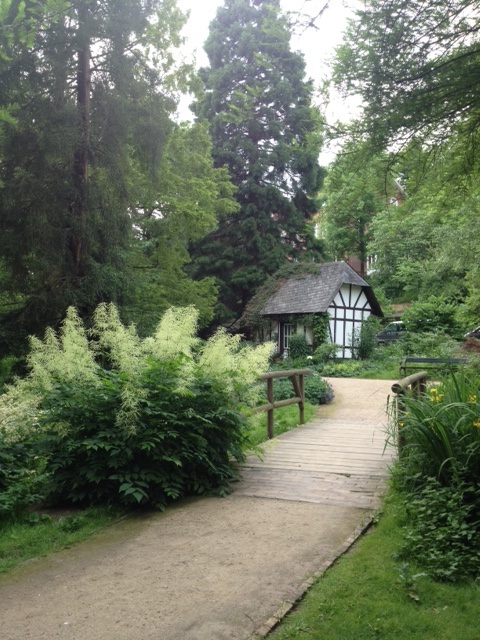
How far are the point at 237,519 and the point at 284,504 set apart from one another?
66cm

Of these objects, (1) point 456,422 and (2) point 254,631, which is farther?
(1) point 456,422

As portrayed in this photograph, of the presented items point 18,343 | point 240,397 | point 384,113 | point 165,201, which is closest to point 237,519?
point 240,397

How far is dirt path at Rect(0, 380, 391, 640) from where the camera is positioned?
362cm

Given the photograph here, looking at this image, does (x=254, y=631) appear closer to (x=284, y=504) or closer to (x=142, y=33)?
(x=284, y=504)

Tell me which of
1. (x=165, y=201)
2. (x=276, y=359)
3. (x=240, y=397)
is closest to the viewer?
(x=240, y=397)

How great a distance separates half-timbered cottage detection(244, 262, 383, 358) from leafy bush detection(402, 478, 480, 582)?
836 inches

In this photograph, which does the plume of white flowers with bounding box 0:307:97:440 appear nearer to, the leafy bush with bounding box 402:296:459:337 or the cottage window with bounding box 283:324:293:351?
the leafy bush with bounding box 402:296:459:337

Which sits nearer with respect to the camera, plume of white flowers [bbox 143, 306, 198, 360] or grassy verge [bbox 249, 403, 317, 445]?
plume of white flowers [bbox 143, 306, 198, 360]

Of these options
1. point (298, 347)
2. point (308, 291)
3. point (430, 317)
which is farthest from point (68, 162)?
point (430, 317)

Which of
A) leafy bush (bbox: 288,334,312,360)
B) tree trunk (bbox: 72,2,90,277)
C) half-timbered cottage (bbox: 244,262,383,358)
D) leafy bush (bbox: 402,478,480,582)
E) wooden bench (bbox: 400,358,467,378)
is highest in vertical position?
tree trunk (bbox: 72,2,90,277)

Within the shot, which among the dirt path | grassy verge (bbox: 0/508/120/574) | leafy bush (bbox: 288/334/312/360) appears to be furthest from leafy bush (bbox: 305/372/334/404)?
leafy bush (bbox: 288/334/312/360)

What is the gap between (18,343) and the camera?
48.4ft

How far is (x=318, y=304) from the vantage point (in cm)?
2681

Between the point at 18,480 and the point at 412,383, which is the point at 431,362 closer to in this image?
the point at 412,383
